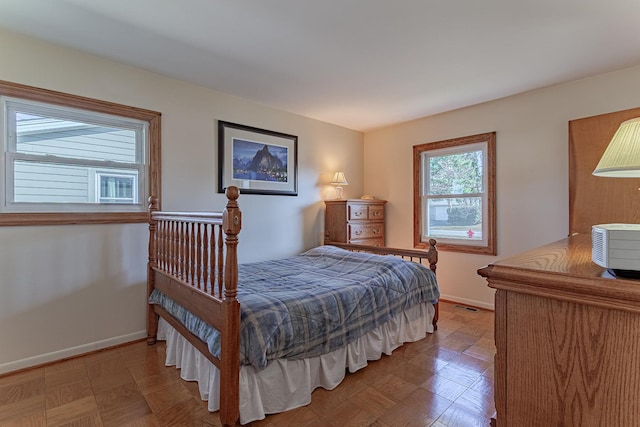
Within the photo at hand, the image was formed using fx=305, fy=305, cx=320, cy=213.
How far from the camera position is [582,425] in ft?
1.90

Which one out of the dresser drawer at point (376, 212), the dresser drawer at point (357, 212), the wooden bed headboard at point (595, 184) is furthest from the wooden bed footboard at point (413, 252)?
the wooden bed headboard at point (595, 184)

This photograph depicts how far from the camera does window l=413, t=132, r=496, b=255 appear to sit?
3.47 metres

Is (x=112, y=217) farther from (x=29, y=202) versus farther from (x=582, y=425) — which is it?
(x=582, y=425)

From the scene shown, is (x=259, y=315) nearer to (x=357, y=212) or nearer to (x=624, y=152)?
(x=624, y=152)

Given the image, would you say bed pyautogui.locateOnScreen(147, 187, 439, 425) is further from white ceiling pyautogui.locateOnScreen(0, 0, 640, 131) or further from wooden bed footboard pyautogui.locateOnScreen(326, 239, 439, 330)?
white ceiling pyautogui.locateOnScreen(0, 0, 640, 131)

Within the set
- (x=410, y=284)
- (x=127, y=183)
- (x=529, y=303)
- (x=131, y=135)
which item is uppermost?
(x=131, y=135)

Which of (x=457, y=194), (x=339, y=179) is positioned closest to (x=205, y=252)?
(x=339, y=179)

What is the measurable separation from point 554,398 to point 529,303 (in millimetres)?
186

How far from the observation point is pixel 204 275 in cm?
185

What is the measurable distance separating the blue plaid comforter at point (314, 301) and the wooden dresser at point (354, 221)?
69 cm

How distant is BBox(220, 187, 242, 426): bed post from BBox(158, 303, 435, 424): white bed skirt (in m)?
0.07

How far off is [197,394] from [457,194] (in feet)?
11.0

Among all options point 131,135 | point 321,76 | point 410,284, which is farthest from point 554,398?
point 131,135

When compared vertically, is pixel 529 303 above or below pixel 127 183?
below
